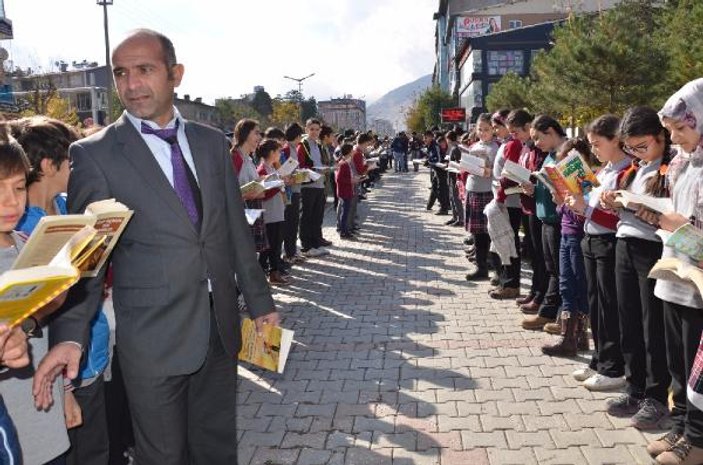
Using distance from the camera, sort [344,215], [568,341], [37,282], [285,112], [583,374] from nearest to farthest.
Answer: [37,282] < [583,374] < [568,341] < [344,215] < [285,112]

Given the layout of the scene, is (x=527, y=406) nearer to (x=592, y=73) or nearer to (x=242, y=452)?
(x=242, y=452)

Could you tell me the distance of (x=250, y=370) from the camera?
571cm

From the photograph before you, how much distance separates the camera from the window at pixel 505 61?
62.1 metres

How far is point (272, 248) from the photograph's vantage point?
885 cm

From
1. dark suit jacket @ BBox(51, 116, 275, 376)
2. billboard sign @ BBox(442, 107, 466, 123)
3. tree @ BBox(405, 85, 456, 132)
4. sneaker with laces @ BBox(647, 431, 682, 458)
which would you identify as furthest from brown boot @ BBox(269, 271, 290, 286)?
tree @ BBox(405, 85, 456, 132)

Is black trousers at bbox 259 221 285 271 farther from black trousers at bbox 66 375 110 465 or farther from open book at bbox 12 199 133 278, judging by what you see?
open book at bbox 12 199 133 278

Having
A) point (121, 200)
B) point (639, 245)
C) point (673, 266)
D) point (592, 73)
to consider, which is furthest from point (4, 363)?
point (592, 73)

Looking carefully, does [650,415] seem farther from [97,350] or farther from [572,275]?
[97,350]

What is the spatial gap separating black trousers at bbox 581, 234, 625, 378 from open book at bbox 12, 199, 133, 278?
349 centimetres

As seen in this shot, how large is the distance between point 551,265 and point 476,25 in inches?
3004

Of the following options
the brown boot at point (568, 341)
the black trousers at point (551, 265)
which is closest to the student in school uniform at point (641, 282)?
the brown boot at point (568, 341)

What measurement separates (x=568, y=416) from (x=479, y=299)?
135 inches

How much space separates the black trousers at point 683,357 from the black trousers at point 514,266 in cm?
362

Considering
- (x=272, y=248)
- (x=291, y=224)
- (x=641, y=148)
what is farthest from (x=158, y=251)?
(x=291, y=224)
